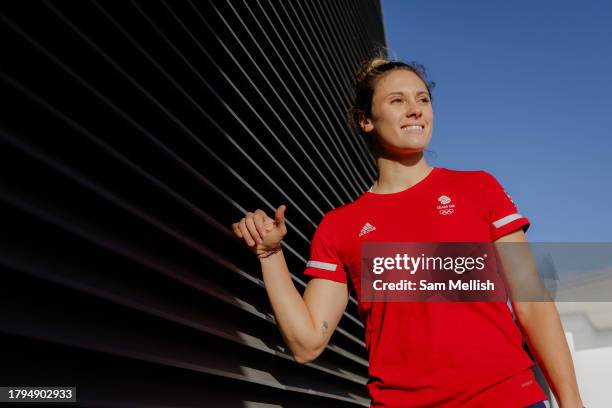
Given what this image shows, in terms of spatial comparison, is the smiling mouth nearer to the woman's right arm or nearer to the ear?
the ear

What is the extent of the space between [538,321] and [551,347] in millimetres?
78

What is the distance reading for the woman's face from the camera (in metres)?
2.07

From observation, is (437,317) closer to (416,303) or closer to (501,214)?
(416,303)

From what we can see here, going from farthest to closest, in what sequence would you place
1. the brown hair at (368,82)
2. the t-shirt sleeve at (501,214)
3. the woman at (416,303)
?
the brown hair at (368,82) < the t-shirt sleeve at (501,214) < the woman at (416,303)

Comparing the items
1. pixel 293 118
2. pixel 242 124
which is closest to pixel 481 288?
pixel 242 124

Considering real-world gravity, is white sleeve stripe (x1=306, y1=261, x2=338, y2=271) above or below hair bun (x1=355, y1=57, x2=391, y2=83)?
below

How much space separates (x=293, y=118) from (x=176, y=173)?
172 centimetres

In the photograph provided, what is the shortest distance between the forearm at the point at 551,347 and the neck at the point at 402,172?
58cm

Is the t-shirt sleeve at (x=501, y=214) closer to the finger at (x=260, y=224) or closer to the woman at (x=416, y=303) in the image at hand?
the woman at (x=416, y=303)

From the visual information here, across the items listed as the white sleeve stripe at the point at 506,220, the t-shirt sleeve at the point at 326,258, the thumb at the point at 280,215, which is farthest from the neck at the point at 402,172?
the thumb at the point at 280,215

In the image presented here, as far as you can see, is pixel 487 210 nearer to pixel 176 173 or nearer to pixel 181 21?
pixel 176 173

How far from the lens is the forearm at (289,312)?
186 cm

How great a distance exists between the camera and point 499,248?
5.87 feet

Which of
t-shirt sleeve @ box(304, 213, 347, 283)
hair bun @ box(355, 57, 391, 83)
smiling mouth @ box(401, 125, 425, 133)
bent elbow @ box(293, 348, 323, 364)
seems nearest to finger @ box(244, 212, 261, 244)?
t-shirt sleeve @ box(304, 213, 347, 283)
